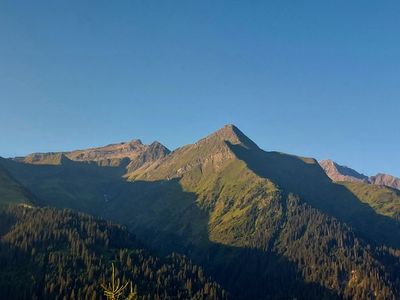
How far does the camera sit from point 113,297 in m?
31.4
